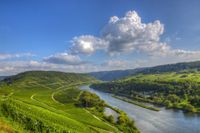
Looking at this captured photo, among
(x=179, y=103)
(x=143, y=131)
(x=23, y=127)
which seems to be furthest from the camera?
(x=179, y=103)

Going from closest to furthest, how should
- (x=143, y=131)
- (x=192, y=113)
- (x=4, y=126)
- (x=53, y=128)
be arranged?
(x=4, y=126) → (x=53, y=128) → (x=143, y=131) → (x=192, y=113)

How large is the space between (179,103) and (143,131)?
79.2 m

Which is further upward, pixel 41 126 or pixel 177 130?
pixel 41 126

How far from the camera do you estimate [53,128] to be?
4969cm

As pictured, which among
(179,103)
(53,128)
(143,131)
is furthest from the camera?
(179,103)

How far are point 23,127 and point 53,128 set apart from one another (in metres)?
5.92

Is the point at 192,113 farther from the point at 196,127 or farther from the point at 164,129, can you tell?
the point at 164,129

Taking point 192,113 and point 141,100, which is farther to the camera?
point 141,100

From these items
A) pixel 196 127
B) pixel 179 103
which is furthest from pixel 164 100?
pixel 196 127

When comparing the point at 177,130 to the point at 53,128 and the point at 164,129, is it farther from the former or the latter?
the point at 53,128

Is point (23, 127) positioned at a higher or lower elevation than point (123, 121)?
higher

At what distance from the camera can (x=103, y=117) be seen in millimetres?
108250

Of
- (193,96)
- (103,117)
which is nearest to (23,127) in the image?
(103,117)

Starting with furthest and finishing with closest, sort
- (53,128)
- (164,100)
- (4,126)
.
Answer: (164,100), (53,128), (4,126)
